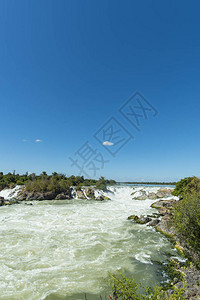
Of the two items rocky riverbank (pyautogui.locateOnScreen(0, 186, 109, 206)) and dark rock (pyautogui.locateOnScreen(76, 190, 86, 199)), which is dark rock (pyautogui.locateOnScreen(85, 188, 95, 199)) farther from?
dark rock (pyautogui.locateOnScreen(76, 190, 86, 199))

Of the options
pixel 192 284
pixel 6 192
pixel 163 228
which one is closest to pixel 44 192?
pixel 6 192

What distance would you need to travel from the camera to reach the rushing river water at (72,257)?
797 cm

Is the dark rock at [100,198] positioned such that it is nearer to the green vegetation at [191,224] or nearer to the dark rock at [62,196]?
the dark rock at [62,196]

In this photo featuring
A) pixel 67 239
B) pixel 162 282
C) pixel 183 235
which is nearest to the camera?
pixel 162 282

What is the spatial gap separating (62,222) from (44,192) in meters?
26.9

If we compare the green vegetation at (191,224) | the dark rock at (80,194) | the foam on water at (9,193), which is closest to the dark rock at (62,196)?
the dark rock at (80,194)

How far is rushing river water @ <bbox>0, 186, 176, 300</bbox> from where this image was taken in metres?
7.97

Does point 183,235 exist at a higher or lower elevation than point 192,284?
higher

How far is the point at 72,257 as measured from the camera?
1114 centimetres

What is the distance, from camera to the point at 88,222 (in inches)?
805

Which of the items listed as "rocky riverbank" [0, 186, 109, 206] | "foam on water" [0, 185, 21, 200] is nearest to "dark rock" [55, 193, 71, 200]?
"rocky riverbank" [0, 186, 109, 206]

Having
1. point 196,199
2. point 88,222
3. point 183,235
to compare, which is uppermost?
A: point 196,199

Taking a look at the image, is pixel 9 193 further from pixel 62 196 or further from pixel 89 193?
pixel 89 193

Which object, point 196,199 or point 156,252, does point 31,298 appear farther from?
point 196,199
